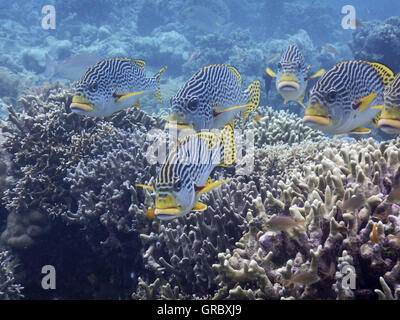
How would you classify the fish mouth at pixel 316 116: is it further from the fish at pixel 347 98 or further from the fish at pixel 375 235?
the fish at pixel 375 235

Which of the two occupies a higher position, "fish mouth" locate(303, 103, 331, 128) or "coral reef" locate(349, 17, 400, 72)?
"coral reef" locate(349, 17, 400, 72)

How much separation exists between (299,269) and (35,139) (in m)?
5.00

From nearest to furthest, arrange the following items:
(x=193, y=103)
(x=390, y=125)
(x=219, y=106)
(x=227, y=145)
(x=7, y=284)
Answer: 1. (x=390, y=125)
2. (x=227, y=145)
3. (x=193, y=103)
4. (x=219, y=106)
5. (x=7, y=284)

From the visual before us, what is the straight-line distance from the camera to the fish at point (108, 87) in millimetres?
3727

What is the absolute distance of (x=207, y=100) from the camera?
11.1ft

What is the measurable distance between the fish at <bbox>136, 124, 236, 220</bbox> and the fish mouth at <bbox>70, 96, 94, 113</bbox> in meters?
1.84

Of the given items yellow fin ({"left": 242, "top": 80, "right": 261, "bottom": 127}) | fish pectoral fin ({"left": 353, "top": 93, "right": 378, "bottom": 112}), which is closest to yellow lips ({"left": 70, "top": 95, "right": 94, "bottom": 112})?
yellow fin ({"left": 242, "top": 80, "right": 261, "bottom": 127})

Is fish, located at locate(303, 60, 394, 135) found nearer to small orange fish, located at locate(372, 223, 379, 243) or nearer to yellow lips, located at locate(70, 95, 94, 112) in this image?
small orange fish, located at locate(372, 223, 379, 243)

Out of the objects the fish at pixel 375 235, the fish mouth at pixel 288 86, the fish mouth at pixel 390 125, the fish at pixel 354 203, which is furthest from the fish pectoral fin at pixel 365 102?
the fish mouth at pixel 288 86

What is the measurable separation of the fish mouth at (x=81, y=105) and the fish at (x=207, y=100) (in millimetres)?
1123

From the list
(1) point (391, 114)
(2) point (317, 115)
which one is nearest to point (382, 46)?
(1) point (391, 114)

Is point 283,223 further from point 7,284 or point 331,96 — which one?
point 7,284

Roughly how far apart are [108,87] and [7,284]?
319 cm

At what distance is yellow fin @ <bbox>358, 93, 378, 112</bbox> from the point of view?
2504mm
